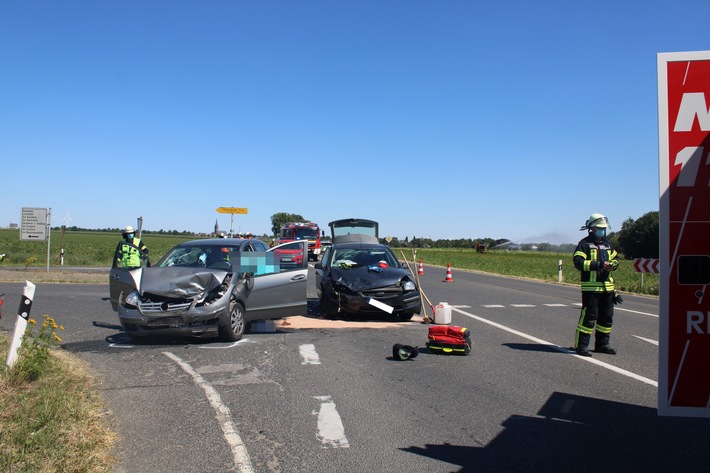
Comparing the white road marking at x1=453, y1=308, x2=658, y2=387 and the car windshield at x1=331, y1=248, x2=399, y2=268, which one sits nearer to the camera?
A: the white road marking at x1=453, y1=308, x2=658, y2=387

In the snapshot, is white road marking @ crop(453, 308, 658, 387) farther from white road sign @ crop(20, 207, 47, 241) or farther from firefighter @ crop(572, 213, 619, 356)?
white road sign @ crop(20, 207, 47, 241)

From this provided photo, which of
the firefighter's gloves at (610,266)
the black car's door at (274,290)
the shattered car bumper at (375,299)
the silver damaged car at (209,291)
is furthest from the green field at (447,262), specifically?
the firefighter's gloves at (610,266)

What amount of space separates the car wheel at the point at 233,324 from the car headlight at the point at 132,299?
127 centimetres

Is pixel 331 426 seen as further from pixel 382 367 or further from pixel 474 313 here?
pixel 474 313

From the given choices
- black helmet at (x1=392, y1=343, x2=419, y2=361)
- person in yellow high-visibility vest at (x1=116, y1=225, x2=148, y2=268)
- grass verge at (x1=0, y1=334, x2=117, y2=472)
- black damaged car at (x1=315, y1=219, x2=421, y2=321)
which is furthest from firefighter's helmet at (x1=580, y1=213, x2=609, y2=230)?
person in yellow high-visibility vest at (x1=116, y1=225, x2=148, y2=268)

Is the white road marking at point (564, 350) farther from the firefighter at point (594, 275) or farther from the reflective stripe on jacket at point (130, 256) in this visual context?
the reflective stripe on jacket at point (130, 256)

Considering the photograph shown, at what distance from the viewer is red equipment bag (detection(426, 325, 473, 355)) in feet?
27.3

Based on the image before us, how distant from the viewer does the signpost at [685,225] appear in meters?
3.70

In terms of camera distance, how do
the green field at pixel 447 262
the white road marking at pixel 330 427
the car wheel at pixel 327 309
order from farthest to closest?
the green field at pixel 447 262
the car wheel at pixel 327 309
the white road marking at pixel 330 427

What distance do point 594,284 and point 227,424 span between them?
5541 millimetres

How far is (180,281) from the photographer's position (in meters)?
8.80

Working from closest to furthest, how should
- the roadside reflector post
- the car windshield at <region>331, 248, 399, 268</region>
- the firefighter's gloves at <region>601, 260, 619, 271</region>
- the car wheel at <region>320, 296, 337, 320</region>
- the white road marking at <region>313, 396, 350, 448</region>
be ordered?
the white road marking at <region>313, 396, 350, 448</region> < the roadside reflector post < the firefighter's gloves at <region>601, 260, 619, 271</region> < the car wheel at <region>320, 296, 337, 320</region> < the car windshield at <region>331, 248, 399, 268</region>

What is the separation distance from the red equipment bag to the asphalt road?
0.55 feet

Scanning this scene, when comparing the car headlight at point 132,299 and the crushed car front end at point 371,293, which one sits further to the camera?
the crushed car front end at point 371,293
